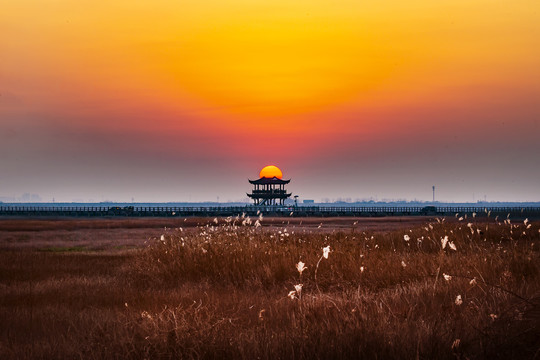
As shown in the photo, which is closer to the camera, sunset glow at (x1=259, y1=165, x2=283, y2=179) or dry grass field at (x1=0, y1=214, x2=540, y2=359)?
dry grass field at (x1=0, y1=214, x2=540, y2=359)

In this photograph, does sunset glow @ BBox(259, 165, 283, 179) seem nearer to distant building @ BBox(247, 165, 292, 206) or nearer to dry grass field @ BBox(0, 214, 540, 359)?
distant building @ BBox(247, 165, 292, 206)

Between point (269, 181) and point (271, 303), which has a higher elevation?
point (269, 181)

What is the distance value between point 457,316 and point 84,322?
4682 mm

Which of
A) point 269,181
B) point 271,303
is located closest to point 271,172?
point 269,181

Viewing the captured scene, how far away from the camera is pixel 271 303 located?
28.8ft

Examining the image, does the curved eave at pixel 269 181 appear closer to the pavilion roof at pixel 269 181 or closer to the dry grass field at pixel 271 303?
the pavilion roof at pixel 269 181

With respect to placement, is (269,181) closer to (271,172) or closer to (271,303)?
(271,172)

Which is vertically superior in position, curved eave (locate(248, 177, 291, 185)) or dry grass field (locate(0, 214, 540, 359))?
curved eave (locate(248, 177, 291, 185))

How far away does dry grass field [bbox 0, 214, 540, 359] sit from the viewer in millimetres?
4934

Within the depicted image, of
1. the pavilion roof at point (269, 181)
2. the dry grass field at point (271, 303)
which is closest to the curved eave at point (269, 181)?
the pavilion roof at point (269, 181)

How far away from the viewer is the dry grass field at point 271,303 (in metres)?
4.93

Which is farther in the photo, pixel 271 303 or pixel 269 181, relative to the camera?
pixel 269 181

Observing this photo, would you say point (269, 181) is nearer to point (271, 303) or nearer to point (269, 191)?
point (269, 191)

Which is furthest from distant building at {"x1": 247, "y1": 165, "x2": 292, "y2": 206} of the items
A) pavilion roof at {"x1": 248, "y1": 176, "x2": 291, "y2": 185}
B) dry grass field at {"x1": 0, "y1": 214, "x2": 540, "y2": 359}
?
dry grass field at {"x1": 0, "y1": 214, "x2": 540, "y2": 359}
